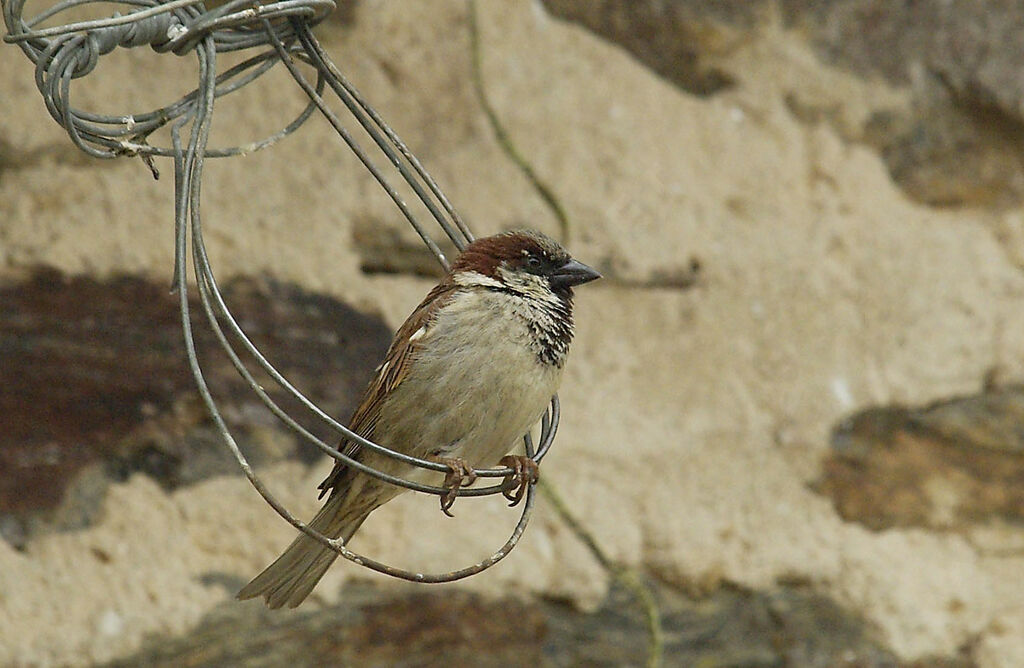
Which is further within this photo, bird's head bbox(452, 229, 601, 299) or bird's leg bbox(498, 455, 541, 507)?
bird's head bbox(452, 229, 601, 299)

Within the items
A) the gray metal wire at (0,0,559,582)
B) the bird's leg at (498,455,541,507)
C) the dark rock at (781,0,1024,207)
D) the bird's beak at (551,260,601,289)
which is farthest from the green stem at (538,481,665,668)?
the dark rock at (781,0,1024,207)

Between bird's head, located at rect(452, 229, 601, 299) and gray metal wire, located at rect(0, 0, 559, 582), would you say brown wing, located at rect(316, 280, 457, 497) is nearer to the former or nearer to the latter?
bird's head, located at rect(452, 229, 601, 299)

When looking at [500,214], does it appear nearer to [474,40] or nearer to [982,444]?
[474,40]

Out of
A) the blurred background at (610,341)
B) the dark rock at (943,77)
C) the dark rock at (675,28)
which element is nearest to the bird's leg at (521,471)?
the blurred background at (610,341)

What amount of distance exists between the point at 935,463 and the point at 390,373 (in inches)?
44.0

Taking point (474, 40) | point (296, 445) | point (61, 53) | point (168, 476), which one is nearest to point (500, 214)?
point (474, 40)

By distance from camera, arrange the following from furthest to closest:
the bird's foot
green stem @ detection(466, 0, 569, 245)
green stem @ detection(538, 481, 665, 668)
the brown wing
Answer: green stem @ detection(466, 0, 569, 245) → green stem @ detection(538, 481, 665, 668) → the brown wing → the bird's foot

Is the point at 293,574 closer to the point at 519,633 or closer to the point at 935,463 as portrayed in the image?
the point at 519,633

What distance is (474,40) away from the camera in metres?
2.43

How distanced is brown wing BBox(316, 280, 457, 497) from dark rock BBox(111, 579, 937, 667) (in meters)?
0.29

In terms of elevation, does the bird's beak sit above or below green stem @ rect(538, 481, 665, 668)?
above

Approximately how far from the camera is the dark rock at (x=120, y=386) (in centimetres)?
198

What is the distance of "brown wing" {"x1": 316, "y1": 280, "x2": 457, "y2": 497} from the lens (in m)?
1.89

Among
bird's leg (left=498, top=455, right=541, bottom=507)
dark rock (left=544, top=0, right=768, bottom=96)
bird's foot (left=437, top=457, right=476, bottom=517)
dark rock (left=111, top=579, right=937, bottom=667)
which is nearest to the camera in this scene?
bird's foot (left=437, top=457, right=476, bottom=517)
